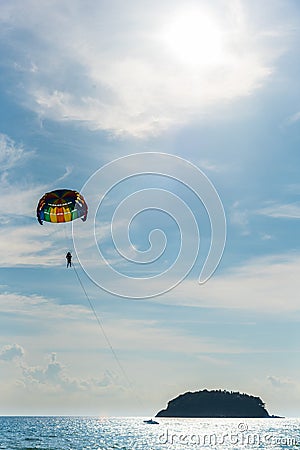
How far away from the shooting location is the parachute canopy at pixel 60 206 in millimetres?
48438

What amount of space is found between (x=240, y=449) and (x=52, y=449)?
34893 mm

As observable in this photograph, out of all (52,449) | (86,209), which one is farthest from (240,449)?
(86,209)

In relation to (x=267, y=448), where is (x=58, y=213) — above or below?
above

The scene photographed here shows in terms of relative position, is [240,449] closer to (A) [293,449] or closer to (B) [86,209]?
(A) [293,449]

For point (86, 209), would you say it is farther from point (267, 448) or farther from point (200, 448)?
point (267, 448)

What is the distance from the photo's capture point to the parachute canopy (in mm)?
48438

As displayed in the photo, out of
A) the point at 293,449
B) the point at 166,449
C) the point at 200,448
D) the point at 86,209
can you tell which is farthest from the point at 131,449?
the point at 86,209

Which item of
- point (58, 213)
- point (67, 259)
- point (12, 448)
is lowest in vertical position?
point (12, 448)

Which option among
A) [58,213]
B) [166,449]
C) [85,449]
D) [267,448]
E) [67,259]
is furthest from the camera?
[267,448]

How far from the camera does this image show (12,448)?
83438 mm

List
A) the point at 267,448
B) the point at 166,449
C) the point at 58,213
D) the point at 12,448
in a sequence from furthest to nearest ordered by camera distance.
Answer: the point at 267,448, the point at 166,449, the point at 12,448, the point at 58,213

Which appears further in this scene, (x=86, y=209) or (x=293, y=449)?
(x=293, y=449)

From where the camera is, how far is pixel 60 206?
48781mm

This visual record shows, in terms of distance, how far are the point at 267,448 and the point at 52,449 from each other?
42.0m
